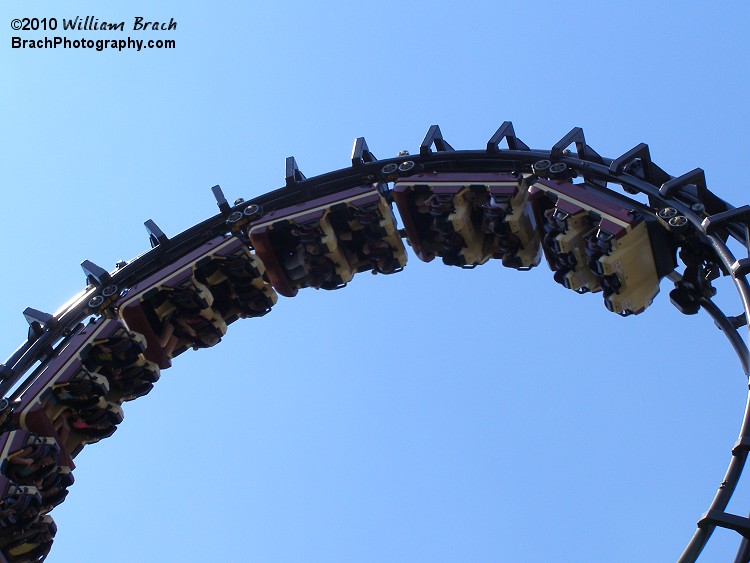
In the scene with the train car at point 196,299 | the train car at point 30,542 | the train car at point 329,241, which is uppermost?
the train car at point 329,241

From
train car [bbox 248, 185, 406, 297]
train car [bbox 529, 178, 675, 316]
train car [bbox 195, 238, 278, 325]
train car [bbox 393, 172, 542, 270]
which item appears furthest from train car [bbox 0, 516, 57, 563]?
train car [bbox 529, 178, 675, 316]

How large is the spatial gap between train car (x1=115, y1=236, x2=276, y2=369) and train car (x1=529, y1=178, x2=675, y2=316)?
6.64 metres

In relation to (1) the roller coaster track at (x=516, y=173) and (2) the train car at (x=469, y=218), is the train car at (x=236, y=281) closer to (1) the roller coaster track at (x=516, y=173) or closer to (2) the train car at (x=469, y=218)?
(1) the roller coaster track at (x=516, y=173)

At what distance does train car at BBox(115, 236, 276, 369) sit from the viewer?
31.2m

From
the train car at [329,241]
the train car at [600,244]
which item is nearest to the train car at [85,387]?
the train car at [329,241]

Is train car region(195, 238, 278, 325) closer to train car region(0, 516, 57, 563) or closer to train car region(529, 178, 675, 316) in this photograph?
train car region(0, 516, 57, 563)

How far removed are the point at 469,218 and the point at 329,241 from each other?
2.99 meters

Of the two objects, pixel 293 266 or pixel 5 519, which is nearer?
pixel 5 519

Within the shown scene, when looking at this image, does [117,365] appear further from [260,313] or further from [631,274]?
[631,274]

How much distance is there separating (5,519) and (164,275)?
6401 mm

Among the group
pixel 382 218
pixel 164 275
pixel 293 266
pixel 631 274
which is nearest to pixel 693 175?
pixel 631 274

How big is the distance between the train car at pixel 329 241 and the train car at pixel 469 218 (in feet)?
1.73

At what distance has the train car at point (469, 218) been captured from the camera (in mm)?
29766

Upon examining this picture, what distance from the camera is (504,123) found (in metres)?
31.1
